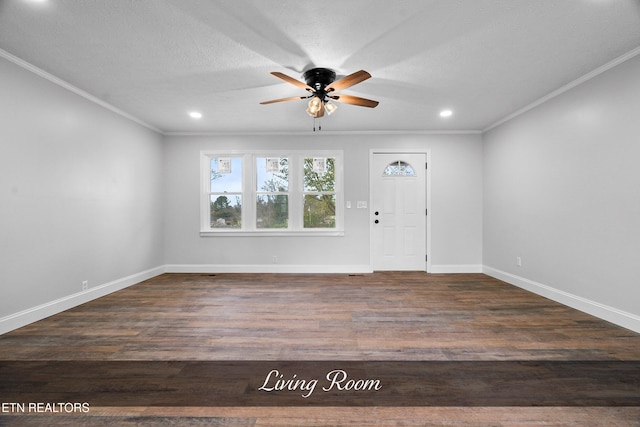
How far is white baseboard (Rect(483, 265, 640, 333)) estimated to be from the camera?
8.77 ft

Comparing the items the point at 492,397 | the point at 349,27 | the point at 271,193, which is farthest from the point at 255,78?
the point at 492,397

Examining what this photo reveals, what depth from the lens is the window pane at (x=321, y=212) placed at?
5.34 m

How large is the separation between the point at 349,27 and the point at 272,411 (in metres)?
2.75

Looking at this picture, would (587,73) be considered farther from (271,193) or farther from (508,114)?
(271,193)

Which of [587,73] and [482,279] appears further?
[482,279]

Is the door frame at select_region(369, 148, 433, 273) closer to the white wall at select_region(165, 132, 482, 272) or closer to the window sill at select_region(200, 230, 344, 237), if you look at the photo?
the white wall at select_region(165, 132, 482, 272)

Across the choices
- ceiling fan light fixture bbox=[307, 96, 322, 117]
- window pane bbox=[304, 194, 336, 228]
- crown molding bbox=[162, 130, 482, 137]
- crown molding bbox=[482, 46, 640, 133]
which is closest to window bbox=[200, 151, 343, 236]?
window pane bbox=[304, 194, 336, 228]

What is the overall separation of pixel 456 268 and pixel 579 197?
2.32m

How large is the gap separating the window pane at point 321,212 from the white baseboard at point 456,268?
203cm

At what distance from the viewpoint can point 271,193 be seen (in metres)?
5.36

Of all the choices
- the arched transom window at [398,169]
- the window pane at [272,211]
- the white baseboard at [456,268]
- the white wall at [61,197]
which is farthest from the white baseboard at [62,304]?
the white baseboard at [456,268]

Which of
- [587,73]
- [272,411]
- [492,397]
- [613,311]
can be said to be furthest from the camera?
[587,73]

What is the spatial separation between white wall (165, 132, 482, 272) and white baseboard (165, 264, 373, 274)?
0.02 metres

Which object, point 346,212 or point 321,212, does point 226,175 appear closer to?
point 321,212
